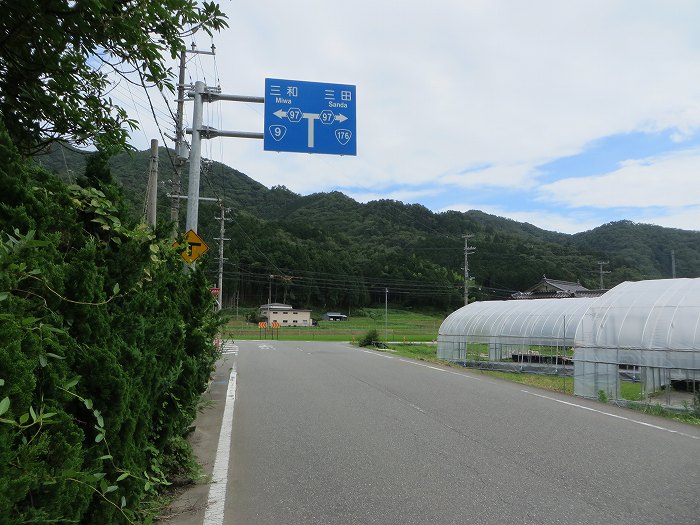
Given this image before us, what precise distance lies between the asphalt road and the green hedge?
5.23 ft

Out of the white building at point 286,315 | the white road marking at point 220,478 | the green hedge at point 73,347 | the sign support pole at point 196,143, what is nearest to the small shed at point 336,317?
the white building at point 286,315

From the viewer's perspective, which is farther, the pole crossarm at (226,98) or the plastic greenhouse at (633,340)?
the plastic greenhouse at (633,340)

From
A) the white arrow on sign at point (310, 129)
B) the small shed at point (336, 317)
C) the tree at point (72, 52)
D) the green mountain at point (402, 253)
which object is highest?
the green mountain at point (402, 253)

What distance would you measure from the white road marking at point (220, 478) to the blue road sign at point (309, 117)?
535 centimetres

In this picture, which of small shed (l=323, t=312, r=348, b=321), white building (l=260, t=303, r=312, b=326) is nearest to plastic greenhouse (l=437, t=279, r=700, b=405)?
white building (l=260, t=303, r=312, b=326)

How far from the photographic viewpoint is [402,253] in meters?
97.9

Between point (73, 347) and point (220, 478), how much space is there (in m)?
3.30

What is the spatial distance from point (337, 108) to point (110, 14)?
7523 millimetres

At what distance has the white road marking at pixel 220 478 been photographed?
4.52m

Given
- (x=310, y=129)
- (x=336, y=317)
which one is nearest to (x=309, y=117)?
(x=310, y=129)

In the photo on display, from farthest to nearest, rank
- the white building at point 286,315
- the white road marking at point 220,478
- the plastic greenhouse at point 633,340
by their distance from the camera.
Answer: the white building at point 286,315
the plastic greenhouse at point 633,340
the white road marking at point 220,478

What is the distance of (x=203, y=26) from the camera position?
13.1ft

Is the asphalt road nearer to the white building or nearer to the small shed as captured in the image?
the white building

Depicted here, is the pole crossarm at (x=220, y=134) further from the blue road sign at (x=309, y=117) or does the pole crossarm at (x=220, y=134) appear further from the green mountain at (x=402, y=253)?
the green mountain at (x=402, y=253)
